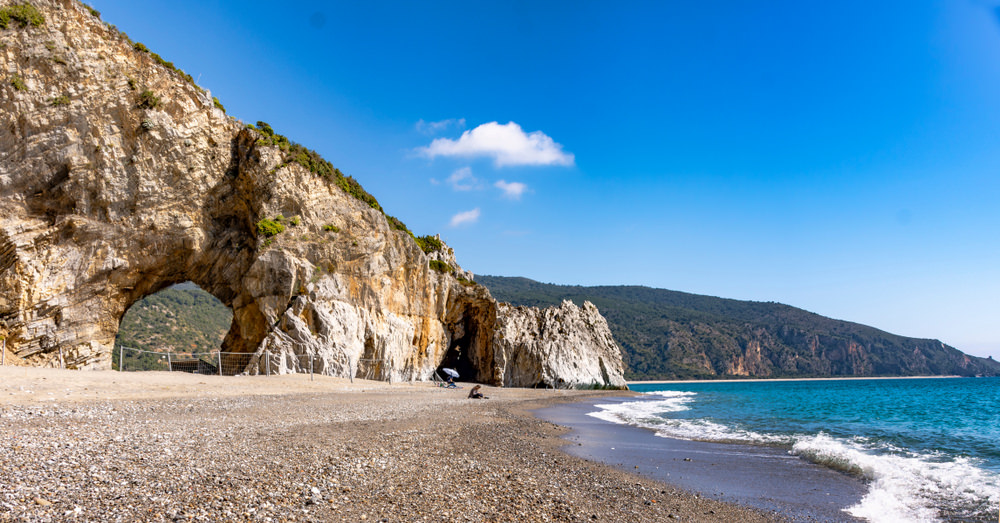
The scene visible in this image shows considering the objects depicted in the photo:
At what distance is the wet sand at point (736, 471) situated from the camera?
812 centimetres

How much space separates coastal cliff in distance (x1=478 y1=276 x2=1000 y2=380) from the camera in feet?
370

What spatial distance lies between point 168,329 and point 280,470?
55945mm

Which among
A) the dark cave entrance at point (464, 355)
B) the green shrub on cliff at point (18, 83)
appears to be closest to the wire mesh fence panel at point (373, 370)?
the dark cave entrance at point (464, 355)

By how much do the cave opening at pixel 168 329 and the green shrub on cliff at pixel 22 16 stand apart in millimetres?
20640

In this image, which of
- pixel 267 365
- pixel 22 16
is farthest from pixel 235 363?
pixel 22 16

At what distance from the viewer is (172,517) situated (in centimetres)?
477

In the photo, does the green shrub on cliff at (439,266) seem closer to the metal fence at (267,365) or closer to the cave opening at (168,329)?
the metal fence at (267,365)

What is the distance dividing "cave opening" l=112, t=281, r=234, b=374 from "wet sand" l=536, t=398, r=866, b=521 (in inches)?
1453

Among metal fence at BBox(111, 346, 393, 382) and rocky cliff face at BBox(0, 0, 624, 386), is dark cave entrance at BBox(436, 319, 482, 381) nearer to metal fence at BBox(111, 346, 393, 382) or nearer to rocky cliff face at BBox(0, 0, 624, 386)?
rocky cliff face at BBox(0, 0, 624, 386)

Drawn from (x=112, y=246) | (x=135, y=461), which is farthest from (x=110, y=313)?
(x=135, y=461)

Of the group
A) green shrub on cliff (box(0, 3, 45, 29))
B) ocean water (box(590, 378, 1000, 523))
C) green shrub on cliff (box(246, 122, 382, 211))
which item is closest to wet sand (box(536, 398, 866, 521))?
ocean water (box(590, 378, 1000, 523))

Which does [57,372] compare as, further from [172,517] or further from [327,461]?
[172,517]

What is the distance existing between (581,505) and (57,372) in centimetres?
1766

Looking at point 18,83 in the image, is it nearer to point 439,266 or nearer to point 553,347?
point 439,266
